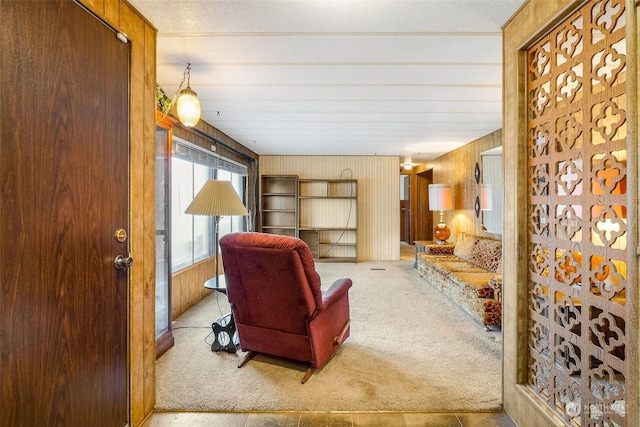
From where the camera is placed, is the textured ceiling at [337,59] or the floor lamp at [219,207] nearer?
the textured ceiling at [337,59]

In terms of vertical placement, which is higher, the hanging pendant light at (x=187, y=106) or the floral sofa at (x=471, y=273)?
the hanging pendant light at (x=187, y=106)

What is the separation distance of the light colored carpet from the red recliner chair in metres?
0.15

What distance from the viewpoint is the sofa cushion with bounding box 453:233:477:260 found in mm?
4496

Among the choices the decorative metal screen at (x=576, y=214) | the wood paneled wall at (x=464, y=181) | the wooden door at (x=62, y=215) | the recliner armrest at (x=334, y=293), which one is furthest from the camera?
Result: the wood paneled wall at (x=464, y=181)

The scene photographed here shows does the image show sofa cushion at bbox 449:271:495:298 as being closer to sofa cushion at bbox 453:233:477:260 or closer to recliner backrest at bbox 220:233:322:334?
sofa cushion at bbox 453:233:477:260

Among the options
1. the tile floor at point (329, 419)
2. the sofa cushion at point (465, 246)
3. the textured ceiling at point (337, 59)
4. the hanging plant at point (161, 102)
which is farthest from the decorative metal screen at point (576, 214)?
the sofa cushion at point (465, 246)

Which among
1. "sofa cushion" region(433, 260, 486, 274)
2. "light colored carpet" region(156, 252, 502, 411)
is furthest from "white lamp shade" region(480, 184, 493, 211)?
"light colored carpet" region(156, 252, 502, 411)

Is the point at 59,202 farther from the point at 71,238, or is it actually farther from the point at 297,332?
the point at 297,332

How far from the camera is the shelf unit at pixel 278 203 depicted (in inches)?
251

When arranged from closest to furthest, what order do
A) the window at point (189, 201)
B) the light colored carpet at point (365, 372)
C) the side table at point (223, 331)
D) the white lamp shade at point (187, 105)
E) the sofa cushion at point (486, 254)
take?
1. the light colored carpet at point (365, 372)
2. the white lamp shade at point (187, 105)
3. the side table at point (223, 331)
4. the window at point (189, 201)
5. the sofa cushion at point (486, 254)

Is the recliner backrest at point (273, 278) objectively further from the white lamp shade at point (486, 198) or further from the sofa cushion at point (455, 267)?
the white lamp shade at point (486, 198)

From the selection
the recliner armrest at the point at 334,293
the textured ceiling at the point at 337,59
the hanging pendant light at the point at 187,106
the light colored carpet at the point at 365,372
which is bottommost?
the light colored carpet at the point at 365,372

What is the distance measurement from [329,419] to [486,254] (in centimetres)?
318

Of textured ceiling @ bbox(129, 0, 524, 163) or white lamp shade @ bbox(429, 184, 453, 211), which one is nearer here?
textured ceiling @ bbox(129, 0, 524, 163)
